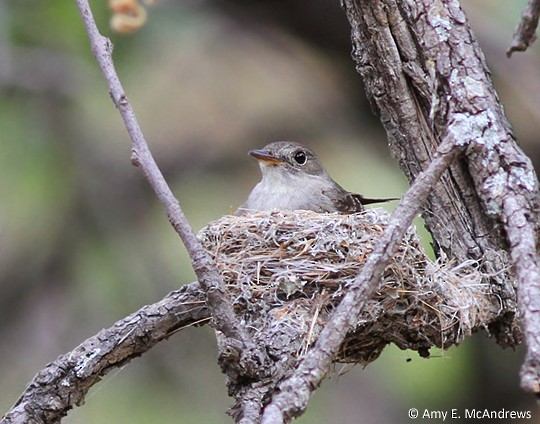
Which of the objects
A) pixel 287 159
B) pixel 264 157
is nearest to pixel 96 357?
pixel 264 157

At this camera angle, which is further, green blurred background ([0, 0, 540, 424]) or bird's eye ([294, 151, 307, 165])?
green blurred background ([0, 0, 540, 424])

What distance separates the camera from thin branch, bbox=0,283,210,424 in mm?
4137

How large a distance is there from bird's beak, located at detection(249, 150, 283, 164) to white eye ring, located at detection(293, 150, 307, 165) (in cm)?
11

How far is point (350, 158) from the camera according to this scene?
6.77 m

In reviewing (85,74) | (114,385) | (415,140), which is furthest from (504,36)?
(114,385)

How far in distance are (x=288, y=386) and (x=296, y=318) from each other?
994mm

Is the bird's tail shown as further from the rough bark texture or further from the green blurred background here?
the rough bark texture

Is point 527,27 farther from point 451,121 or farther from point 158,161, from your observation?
point 158,161

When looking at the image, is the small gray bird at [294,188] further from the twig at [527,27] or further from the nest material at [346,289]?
the twig at [527,27]

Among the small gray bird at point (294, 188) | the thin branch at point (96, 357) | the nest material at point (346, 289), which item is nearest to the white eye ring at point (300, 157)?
the small gray bird at point (294, 188)

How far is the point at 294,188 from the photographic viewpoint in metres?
5.73

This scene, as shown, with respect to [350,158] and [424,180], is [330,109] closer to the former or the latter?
[350,158]

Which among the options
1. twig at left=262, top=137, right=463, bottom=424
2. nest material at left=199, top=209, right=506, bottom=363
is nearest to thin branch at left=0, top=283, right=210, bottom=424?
nest material at left=199, top=209, right=506, bottom=363

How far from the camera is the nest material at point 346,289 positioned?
4125 mm
